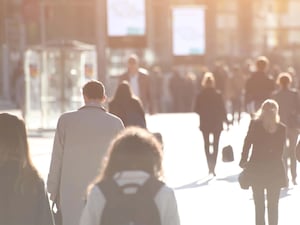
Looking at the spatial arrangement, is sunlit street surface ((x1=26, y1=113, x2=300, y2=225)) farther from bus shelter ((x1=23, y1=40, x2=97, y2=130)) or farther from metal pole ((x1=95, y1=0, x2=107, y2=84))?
metal pole ((x1=95, y1=0, x2=107, y2=84))

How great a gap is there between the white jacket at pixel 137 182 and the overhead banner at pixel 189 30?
3463 centimetres

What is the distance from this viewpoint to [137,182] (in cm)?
549

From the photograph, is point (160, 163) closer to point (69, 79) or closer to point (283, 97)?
point (283, 97)

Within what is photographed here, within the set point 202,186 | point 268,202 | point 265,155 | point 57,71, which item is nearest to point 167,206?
point 265,155

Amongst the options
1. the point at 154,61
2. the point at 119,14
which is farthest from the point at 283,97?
the point at 154,61

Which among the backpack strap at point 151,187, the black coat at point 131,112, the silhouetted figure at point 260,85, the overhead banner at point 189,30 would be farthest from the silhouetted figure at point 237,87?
the backpack strap at point 151,187

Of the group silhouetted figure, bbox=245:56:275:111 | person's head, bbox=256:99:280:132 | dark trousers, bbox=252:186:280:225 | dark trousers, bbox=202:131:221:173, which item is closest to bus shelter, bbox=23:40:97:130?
silhouetted figure, bbox=245:56:275:111

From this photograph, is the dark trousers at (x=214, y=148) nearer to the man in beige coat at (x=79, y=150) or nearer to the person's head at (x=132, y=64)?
the person's head at (x=132, y=64)

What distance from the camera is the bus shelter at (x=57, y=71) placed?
1089 inches

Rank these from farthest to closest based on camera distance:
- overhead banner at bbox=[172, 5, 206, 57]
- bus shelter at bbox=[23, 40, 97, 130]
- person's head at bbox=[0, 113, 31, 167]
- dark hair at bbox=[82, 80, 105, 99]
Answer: overhead banner at bbox=[172, 5, 206, 57] → bus shelter at bbox=[23, 40, 97, 130] → dark hair at bbox=[82, 80, 105, 99] → person's head at bbox=[0, 113, 31, 167]

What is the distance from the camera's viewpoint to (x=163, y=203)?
5.59 meters

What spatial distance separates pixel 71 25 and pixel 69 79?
2770 centimetres

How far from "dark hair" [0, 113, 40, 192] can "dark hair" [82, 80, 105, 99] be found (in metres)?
2.33

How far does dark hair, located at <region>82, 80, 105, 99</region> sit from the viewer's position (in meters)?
9.06
